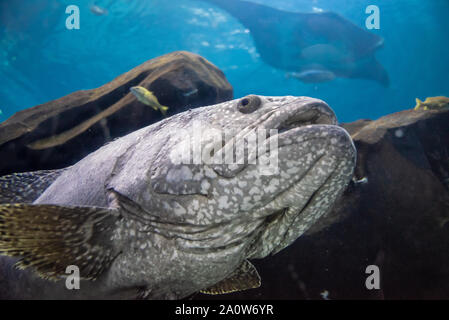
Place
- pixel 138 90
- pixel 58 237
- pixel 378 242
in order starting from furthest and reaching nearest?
pixel 138 90
pixel 378 242
pixel 58 237

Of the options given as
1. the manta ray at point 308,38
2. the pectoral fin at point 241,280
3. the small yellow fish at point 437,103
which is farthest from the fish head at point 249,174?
the manta ray at point 308,38

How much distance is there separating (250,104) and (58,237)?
5.79 feet

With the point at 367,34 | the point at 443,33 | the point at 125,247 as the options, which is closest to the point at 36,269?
the point at 125,247

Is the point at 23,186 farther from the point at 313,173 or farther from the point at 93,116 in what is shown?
the point at 313,173

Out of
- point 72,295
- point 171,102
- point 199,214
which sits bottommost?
point 72,295

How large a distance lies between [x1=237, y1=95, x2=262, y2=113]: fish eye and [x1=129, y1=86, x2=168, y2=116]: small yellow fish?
127 inches

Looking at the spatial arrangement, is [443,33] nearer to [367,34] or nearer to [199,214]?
[367,34]

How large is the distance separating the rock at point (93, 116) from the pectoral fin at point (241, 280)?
366 cm

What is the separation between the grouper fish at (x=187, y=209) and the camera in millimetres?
1634

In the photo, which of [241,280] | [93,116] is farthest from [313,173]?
[93,116]

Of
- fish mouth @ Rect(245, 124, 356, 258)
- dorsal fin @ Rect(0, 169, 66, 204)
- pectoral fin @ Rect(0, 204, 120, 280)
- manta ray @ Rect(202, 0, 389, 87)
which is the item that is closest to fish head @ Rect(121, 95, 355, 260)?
fish mouth @ Rect(245, 124, 356, 258)

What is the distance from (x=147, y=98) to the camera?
470 cm

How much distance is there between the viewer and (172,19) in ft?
85.8
